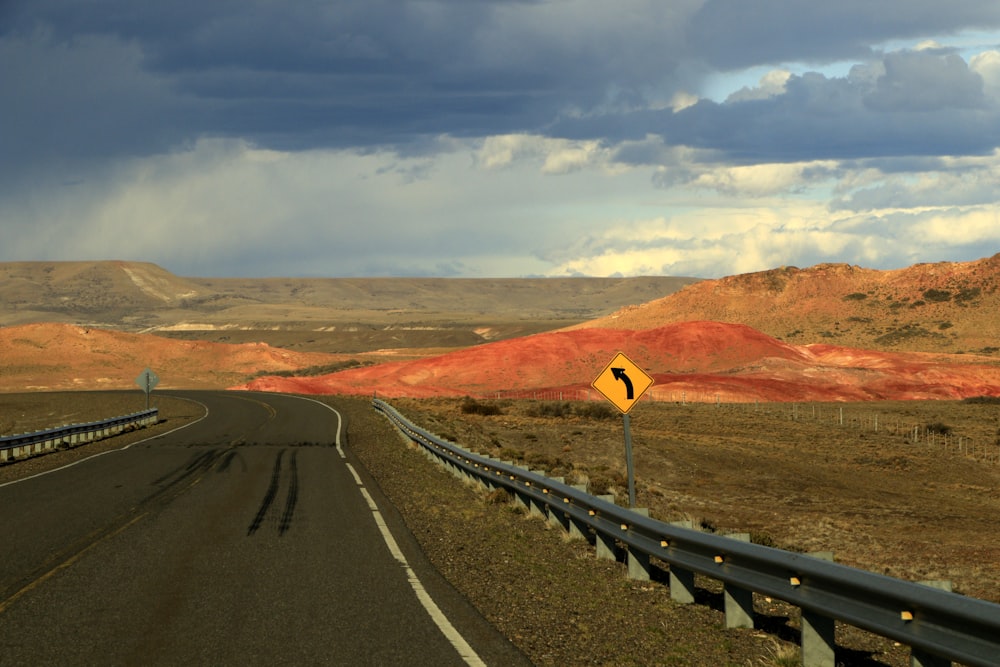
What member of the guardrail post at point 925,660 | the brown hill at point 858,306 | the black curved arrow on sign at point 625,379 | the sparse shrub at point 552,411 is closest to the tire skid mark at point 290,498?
the black curved arrow on sign at point 625,379

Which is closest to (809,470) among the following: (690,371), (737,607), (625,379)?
(625,379)

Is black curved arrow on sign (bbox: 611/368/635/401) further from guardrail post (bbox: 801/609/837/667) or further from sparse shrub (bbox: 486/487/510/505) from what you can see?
guardrail post (bbox: 801/609/837/667)

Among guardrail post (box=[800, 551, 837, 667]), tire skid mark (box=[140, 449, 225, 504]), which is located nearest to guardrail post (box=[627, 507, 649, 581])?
guardrail post (box=[800, 551, 837, 667])

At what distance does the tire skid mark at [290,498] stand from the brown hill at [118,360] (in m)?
76.5

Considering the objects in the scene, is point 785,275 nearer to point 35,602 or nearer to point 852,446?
point 852,446

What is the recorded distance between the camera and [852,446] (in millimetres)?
41062

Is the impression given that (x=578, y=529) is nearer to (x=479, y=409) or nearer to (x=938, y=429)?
(x=938, y=429)

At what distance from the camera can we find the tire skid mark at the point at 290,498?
1487 cm

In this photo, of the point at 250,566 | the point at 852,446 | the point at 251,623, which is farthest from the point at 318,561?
the point at 852,446

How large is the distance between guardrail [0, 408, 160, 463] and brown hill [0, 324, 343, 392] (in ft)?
193

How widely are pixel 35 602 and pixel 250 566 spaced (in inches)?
98.8

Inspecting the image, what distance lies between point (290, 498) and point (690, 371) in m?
74.8

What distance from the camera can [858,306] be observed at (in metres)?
124

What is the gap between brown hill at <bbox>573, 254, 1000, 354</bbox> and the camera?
109 meters
